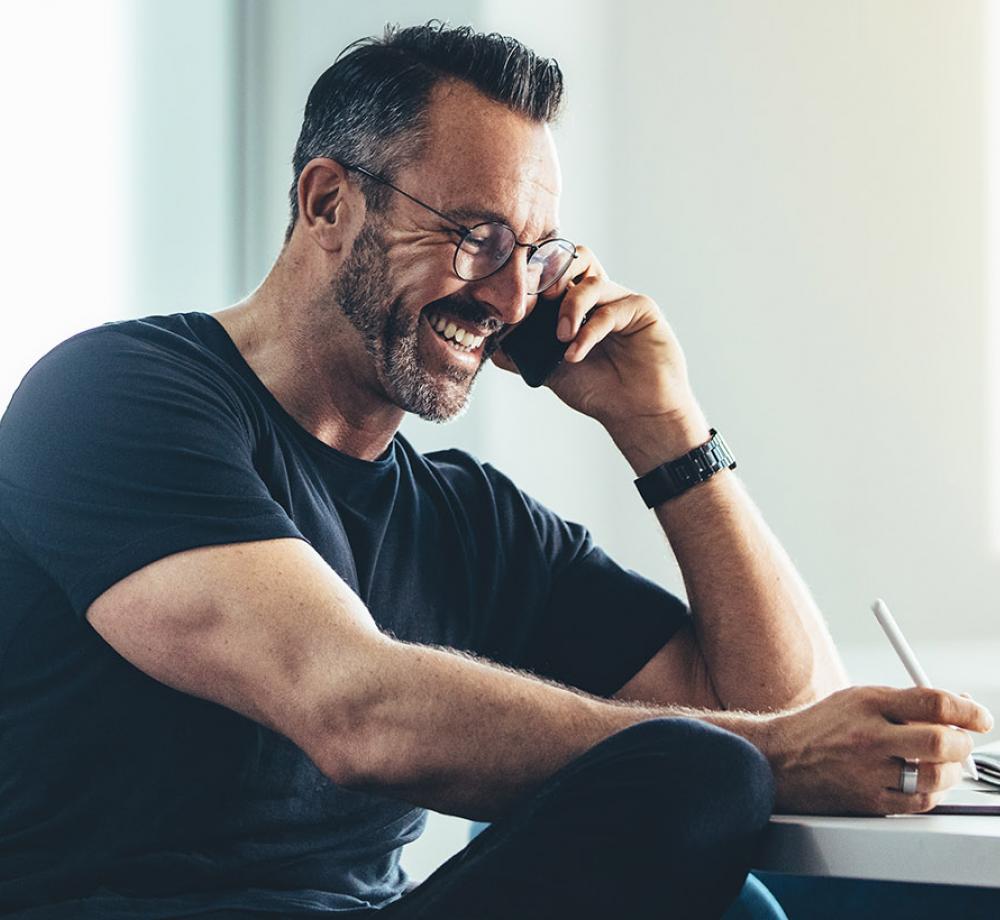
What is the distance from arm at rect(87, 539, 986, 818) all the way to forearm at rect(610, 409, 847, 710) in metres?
0.58

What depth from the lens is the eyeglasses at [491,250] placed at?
1797mm

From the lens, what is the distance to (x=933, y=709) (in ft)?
3.84

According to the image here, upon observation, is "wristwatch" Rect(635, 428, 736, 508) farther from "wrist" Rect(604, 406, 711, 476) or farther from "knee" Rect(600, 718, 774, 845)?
"knee" Rect(600, 718, 774, 845)

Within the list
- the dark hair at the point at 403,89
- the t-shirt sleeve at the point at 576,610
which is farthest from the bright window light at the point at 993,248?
the dark hair at the point at 403,89

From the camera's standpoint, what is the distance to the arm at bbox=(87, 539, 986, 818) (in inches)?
46.6

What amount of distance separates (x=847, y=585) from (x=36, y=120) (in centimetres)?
183

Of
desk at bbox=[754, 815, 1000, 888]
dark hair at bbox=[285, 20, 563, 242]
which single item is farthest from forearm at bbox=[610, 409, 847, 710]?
desk at bbox=[754, 815, 1000, 888]

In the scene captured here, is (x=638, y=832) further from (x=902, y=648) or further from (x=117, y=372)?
(x=117, y=372)

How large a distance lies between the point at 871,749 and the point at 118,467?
72cm

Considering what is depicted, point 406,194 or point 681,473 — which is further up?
point 406,194

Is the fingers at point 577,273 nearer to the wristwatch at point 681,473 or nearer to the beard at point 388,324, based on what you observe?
the beard at point 388,324

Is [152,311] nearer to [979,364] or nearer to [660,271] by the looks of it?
[660,271]

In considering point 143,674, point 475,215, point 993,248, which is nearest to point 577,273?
point 475,215

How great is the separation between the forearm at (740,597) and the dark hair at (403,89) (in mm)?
488
